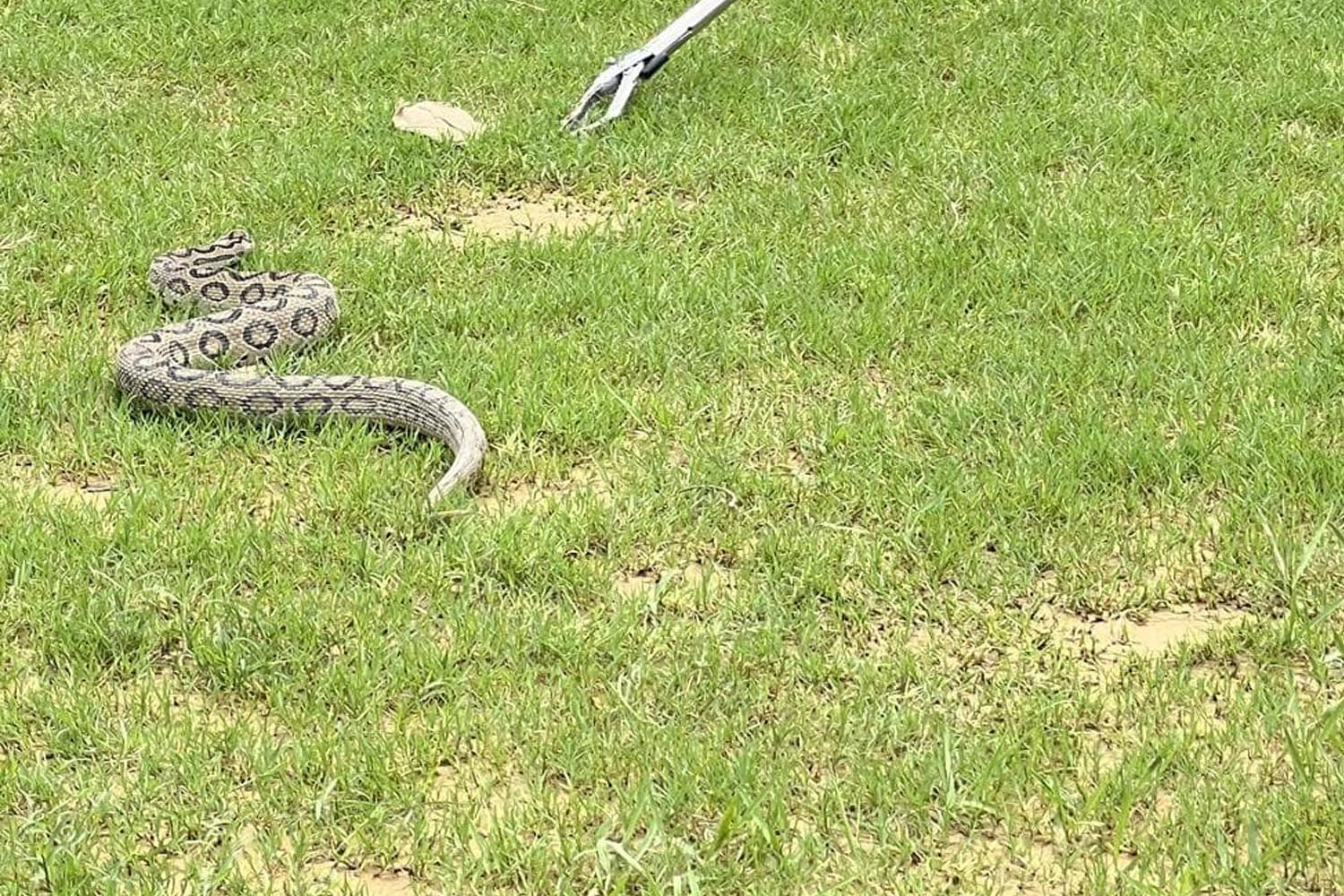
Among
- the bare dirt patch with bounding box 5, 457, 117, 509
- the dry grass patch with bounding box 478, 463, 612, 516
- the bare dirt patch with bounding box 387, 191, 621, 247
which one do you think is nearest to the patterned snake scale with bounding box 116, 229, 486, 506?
the dry grass patch with bounding box 478, 463, 612, 516

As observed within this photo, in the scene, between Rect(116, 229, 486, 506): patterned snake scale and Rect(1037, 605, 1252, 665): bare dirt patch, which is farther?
Rect(116, 229, 486, 506): patterned snake scale

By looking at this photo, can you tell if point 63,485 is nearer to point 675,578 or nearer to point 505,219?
point 675,578

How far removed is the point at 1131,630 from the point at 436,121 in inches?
213

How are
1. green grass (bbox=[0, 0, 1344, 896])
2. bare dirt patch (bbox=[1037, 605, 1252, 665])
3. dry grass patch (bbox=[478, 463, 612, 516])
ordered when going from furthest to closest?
dry grass patch (bbox=[478, 463, 612, 516]), bare dirt patch (bbox=[1037, 605, 1252, 665]), green grass (bbox=[0, 0, 1344, 896])

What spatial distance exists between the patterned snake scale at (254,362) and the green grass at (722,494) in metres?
0.14

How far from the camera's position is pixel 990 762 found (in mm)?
4559

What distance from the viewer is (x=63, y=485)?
20.2 ft

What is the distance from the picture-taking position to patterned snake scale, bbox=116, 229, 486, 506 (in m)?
6.34

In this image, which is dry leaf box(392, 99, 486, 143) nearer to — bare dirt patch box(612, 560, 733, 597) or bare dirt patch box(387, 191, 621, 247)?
bare dirt patch box(387, 191, 621, 247)

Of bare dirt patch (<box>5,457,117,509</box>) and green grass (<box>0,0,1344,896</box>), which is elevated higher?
green grass (<box>0,0,1344,896</box>)

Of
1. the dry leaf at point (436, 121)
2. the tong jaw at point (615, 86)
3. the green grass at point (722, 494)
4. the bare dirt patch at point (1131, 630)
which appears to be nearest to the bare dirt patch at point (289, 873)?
the green grass at point (722, 494)

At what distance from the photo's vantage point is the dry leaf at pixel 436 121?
918cm

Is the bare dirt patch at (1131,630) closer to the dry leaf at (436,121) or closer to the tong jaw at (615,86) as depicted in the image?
the tong jaw at (615,86)

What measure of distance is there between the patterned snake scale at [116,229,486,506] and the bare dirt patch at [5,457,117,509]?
445mm
